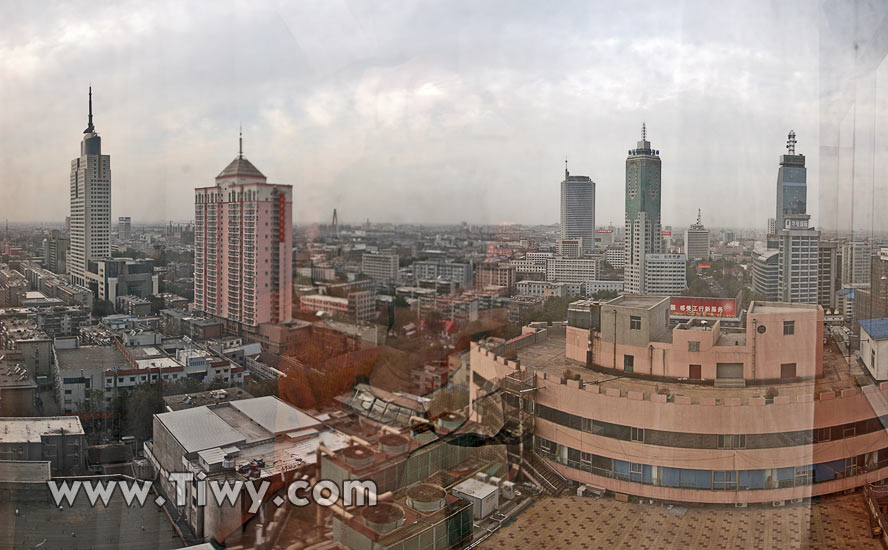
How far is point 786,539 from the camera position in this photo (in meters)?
2.20

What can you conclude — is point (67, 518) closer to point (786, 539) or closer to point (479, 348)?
point (479, 348)

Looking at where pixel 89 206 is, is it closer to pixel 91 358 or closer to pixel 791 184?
pixel 91 358

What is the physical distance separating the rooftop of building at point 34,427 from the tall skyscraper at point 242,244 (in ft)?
2.20

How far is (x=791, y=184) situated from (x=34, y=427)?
3.49 m

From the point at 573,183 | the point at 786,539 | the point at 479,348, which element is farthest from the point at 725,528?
the point at 573,183

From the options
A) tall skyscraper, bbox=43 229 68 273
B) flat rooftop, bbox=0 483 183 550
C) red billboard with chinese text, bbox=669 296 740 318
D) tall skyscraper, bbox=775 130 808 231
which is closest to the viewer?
flat rooftop, bbox=0 483 183 550

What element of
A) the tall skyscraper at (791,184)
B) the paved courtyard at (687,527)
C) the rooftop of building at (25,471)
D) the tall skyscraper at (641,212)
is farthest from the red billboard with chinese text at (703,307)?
the rooftop of building at (25,471)

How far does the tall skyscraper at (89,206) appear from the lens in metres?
2.37

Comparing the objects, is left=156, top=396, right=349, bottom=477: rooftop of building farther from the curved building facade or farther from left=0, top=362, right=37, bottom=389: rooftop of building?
the curved building facade

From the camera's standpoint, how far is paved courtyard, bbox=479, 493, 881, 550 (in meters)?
2.16

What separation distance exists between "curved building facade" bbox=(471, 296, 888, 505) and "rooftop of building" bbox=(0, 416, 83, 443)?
170cm

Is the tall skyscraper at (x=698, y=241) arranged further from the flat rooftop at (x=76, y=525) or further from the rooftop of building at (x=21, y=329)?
the rooftop of building at (x=21, y=329)

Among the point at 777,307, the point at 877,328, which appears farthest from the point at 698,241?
the point at 877,328

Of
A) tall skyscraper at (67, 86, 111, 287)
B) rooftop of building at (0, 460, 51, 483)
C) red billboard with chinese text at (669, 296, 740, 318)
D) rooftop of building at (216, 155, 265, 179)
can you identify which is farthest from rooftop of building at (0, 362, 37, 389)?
red billboard with chinese text at (669, 296, 740, 318)
